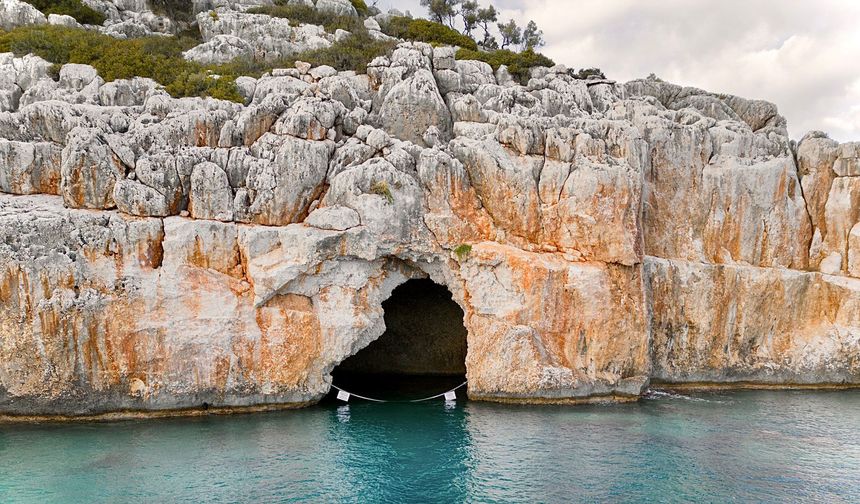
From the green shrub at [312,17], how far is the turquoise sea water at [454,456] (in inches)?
1136

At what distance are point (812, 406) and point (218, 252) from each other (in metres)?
27.2

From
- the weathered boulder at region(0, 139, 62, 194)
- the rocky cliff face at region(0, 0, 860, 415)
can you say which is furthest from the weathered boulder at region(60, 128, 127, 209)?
the weathered boulder at region(0, 139, 62, 194)

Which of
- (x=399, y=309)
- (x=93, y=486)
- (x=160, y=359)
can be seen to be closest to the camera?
(x=93, y=486)

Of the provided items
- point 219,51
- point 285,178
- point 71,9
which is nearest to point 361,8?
point 219,51

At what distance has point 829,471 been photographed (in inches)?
800

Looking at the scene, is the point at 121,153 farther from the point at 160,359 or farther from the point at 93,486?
the point at 93,486

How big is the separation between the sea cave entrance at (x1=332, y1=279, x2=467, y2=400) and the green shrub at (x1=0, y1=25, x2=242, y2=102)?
14.9 meters

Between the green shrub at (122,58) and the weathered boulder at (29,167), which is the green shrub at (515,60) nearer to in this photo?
the green shrub at (122,58)

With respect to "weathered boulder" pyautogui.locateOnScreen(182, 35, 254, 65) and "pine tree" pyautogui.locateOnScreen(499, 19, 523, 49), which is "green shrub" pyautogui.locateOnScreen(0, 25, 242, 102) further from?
"pine tree" pyautogui.locateOnScreen(499, 19, 523, 49)

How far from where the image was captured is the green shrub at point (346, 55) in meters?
36.8

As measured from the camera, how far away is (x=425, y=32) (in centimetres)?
4678

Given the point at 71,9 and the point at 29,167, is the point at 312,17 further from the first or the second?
the point at 29,167

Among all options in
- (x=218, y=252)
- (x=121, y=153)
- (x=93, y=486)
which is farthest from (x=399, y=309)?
(x=93, y=486)

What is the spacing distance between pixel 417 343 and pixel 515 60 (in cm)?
1953
